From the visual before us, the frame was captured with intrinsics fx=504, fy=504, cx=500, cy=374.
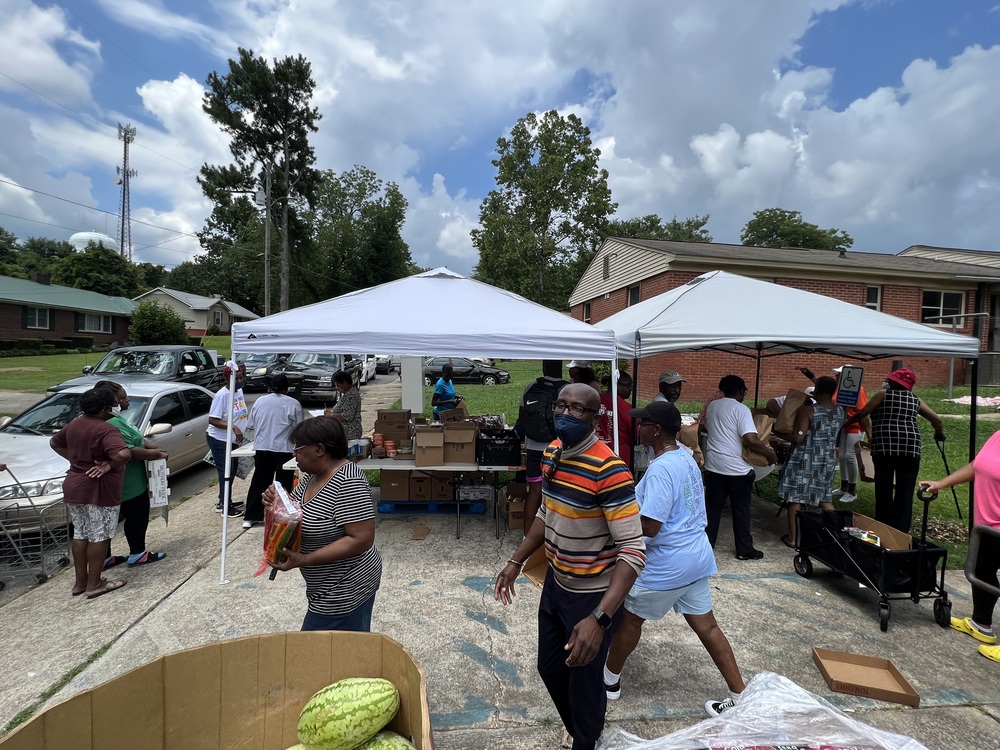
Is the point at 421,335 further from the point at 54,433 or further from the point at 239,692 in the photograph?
the point at 54,433

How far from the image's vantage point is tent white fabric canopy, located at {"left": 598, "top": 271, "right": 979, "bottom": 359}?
4848 millimetres

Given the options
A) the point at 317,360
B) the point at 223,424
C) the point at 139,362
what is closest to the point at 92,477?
the point at 223,424

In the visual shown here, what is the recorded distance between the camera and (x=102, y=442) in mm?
3916

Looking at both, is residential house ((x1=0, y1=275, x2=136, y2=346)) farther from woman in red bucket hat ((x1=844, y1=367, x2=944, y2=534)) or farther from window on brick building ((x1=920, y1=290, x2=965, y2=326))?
window on brick building ((x1=920, y1=290, x2=965, y2=326))

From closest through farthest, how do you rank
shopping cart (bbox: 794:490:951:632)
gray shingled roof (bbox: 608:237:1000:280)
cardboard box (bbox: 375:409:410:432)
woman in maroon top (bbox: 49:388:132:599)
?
shopping cart (bbox: 794:490:951:632) < woman in maroon top (bbox: 49:388:132:599) < cardboard box (bbox: 375:409:410:432) < gray shingled roof (bbox: 608:237:1000:280)

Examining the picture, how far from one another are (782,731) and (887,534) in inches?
138

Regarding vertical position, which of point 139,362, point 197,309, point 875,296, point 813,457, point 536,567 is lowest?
point 536,567

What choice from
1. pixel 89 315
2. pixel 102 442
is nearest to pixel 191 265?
pixel 89 315

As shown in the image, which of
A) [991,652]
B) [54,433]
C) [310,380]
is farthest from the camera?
[310,380]

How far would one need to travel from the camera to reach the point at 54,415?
6.36 meters

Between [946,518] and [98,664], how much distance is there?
8.66 metres

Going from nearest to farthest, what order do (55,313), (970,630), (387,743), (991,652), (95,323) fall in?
(387,743)
(991,652)
(970,630)
(55,313)
(95,323)

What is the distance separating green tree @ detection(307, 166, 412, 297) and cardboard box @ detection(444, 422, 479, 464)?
3896 centimetres

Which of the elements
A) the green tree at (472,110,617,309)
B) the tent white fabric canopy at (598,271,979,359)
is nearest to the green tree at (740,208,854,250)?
the green tree at (472,110,617,309)
